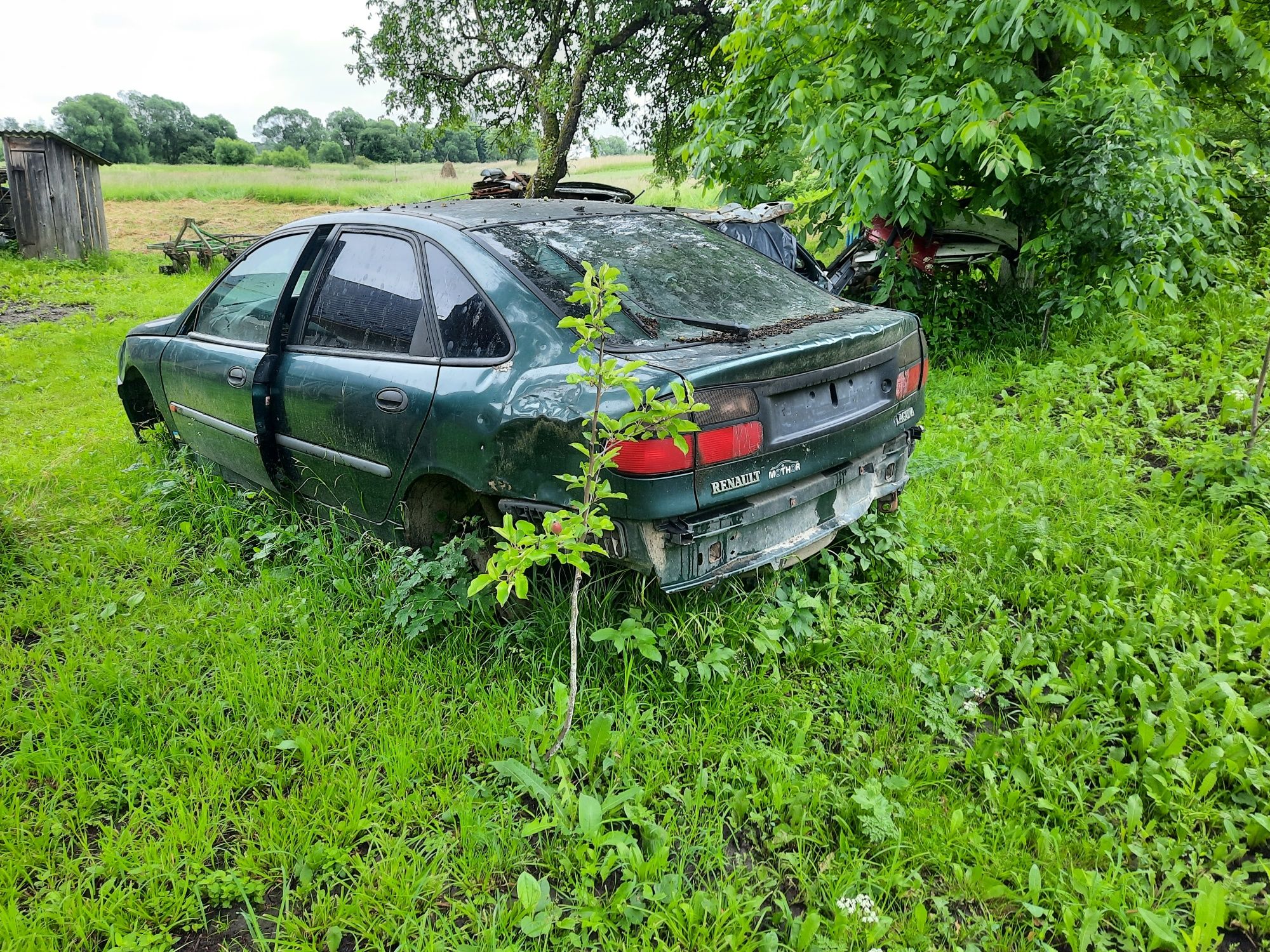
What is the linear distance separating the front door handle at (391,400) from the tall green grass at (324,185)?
18483mm

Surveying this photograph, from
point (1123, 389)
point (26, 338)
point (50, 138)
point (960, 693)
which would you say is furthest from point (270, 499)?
point (50, 138)

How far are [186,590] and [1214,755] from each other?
150 inches

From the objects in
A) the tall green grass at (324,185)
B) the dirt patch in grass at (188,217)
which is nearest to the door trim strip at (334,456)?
the dirt patch in grass at (188,217)

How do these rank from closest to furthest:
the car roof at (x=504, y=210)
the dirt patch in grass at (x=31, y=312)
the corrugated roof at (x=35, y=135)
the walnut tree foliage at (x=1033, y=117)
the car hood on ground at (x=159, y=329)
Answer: the car roof at (x=504, y=210) → the car hood on ground at (x=159, y=329) → the walnut tree foliage at (x=1033, y=117) → the dirt patch in grass at (x=31, y=312) → the corrugated roof at (x=35, y=135)

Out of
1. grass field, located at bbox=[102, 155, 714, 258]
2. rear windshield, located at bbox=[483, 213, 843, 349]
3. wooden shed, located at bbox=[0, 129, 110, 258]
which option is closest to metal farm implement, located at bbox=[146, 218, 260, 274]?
wooden shed, located at bbox=[0, 129, 110, 258]

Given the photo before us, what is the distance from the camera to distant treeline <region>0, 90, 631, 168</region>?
214 feet

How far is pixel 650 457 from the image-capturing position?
7.83ft

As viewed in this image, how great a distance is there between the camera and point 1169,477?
13.1 ft

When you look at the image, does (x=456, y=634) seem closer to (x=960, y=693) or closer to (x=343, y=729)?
(x=343, y=729)

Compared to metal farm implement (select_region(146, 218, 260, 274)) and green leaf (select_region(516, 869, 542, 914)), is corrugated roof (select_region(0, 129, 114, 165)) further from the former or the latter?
green leaf (select_region(516, 869, 542, 914))

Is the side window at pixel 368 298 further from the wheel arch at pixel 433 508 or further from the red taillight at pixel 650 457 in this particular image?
the red taillight at pixel 650 457

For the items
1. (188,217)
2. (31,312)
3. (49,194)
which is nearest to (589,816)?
(31,312)

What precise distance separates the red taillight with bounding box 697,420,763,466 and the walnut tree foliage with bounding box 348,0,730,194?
10.9 m

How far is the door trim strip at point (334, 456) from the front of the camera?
3158mm
